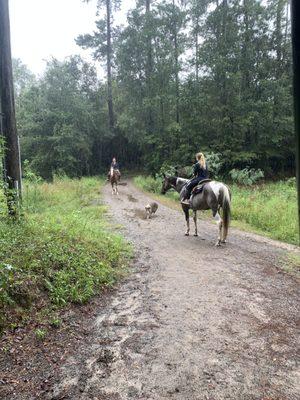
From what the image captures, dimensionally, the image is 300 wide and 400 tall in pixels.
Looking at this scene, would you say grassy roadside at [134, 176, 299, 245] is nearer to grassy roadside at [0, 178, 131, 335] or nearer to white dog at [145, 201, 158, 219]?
white dog at [145, 201, 158, 219]

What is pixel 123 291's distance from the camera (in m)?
5.92

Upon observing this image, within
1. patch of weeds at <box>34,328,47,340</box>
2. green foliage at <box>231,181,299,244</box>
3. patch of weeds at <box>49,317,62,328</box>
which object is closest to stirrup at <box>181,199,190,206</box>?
green foliage at <box>231,181,299,244</box>

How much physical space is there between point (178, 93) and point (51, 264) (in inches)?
958

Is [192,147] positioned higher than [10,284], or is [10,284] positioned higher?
[192,147]

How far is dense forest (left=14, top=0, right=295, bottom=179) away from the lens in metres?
24.2

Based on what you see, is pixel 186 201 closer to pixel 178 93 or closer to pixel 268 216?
pixel 268 216

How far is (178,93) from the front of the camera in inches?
1083

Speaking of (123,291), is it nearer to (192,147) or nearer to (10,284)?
(10,284)

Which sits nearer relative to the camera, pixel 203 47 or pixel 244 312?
pixel 244 312

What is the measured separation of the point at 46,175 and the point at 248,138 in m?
18.3

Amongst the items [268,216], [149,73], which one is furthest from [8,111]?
[149,73]

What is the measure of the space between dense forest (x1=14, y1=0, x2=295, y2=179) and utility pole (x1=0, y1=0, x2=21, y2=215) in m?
16.7

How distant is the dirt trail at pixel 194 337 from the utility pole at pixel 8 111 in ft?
12.8

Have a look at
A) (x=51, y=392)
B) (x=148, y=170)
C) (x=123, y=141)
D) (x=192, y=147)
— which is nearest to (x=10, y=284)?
(x=51, y=392)
